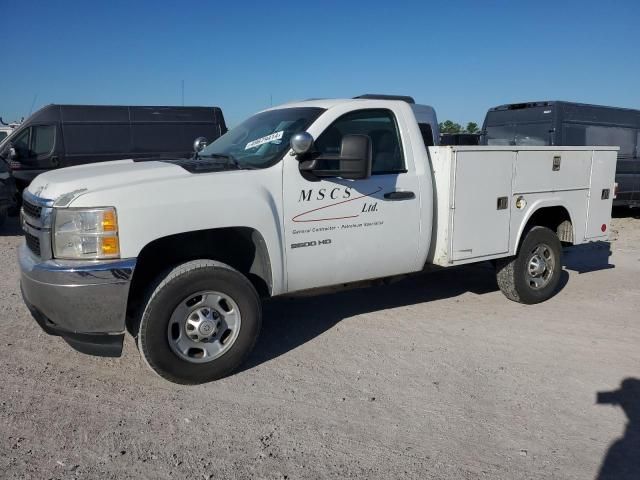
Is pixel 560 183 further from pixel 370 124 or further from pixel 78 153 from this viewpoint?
pixel 78 153

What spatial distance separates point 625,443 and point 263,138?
328cm

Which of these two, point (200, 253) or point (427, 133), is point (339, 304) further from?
point (427, 133)

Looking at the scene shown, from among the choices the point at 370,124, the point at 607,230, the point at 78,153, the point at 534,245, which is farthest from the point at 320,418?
the point at 78,153

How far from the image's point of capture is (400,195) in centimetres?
458

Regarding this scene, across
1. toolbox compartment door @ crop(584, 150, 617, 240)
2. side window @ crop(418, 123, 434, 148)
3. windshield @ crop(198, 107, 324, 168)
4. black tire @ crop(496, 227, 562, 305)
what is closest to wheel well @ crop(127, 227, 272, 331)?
windshield @ crop(198, 107, 324, 168)

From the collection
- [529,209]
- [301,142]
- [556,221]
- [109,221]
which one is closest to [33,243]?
[109,221]

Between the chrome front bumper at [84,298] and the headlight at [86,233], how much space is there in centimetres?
7

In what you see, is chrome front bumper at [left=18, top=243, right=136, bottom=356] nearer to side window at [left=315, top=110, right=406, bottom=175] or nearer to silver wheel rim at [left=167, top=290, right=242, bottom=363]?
silver wheel rim at [left=167, top=290, right=242, bottom=363]

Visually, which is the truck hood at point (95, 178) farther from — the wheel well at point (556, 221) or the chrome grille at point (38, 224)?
the wheel well at point (556, 221)

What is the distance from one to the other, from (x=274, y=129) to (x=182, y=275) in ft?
4.99

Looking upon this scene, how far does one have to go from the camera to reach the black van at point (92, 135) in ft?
36.6

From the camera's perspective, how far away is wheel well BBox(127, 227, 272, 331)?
3.92 meters

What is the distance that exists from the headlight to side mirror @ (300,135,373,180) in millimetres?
1427

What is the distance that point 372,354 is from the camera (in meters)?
4.49
